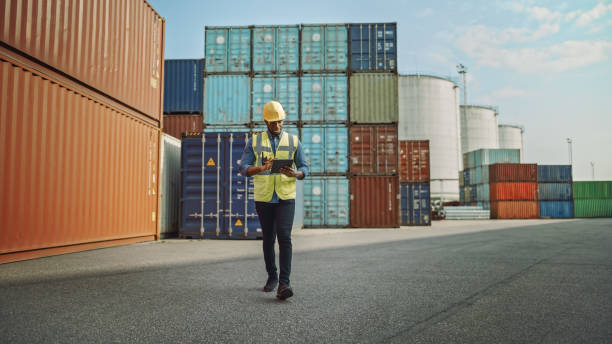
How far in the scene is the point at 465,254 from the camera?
8.11 m

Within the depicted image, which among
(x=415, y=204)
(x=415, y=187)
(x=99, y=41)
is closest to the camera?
(x=99, y=41)

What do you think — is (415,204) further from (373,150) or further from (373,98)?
(373,98)

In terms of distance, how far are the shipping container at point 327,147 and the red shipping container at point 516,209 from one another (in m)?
19.9

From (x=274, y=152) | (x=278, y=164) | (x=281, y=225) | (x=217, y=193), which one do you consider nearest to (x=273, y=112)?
(x=274, y=152)

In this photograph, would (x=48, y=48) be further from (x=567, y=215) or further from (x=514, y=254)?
(x=567, y=215)

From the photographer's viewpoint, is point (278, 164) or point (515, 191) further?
point (515, 191)

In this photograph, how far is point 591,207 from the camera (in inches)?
1377

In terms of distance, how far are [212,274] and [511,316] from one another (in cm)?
367

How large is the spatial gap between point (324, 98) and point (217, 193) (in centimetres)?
825

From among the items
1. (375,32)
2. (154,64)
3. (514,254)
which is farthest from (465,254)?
(375,32)

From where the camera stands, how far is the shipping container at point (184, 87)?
1977cm

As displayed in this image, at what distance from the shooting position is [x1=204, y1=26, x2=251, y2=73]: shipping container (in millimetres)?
18594

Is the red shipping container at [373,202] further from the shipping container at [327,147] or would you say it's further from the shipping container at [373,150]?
the shipping container at [327,147]

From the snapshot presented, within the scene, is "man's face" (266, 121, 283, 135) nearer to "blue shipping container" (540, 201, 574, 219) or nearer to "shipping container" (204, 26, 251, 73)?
"shipping container" (204, 26, 251, 73)
